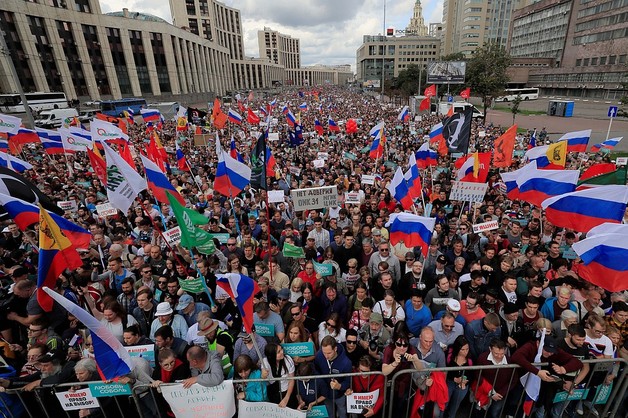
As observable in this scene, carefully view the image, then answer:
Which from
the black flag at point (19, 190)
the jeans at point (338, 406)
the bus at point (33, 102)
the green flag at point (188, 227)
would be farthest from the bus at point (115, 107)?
the jeans at point (338, 406)

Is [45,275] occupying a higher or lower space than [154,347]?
higher

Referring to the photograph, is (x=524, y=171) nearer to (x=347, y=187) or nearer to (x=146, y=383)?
(x=347, y=187)

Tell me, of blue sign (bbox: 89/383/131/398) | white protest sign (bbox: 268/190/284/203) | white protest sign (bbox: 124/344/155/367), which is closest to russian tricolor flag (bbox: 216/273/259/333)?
white protest sign (bbox: 124/344/155/367)

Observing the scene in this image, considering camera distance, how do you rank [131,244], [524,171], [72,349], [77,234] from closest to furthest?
1. [72,349]
2. [77,234]
3. [524,171]
4. [131,244]

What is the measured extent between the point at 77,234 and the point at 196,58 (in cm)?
8207

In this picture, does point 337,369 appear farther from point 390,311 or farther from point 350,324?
point 390,311

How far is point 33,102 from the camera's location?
39.1 meters

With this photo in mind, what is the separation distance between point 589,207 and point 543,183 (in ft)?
4.76

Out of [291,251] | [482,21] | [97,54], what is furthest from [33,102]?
[482,21]

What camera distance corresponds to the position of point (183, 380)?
380cm

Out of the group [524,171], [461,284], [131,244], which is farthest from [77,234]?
[524,171]

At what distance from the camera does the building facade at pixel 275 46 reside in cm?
16275

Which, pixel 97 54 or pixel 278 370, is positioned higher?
pixel 97 54

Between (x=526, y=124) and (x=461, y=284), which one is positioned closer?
(x=461, y=284)
